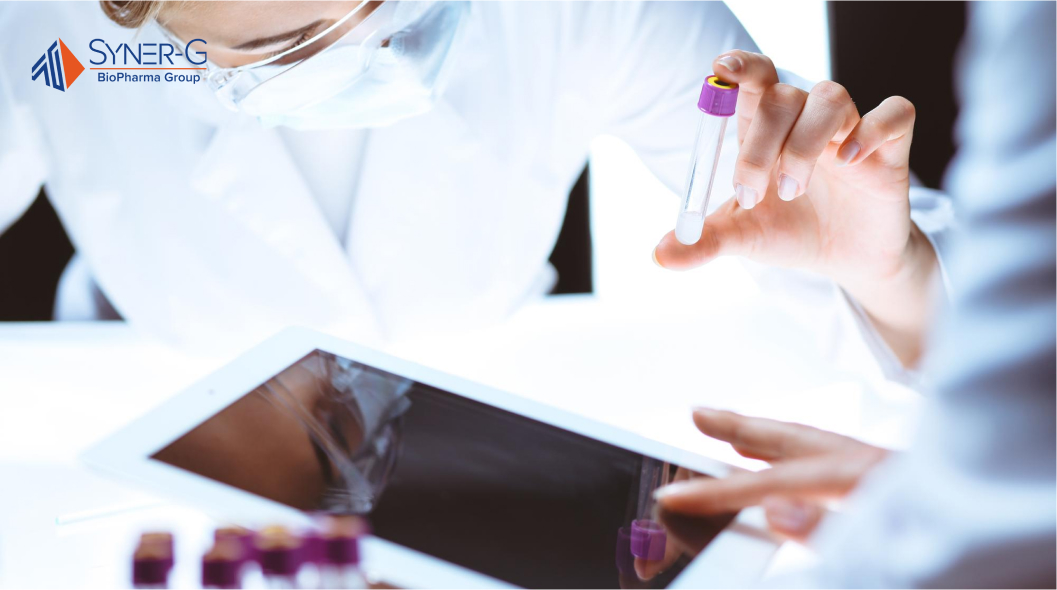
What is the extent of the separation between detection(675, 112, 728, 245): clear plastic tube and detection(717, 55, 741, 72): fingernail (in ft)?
0.11

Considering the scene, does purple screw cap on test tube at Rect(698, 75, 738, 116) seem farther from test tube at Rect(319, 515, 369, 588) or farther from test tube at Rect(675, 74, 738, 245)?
test tube at Rect(319, 515, 369, 588)

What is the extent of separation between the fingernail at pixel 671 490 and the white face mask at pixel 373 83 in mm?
431

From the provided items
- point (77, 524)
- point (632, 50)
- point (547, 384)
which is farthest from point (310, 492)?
point (632, 50)

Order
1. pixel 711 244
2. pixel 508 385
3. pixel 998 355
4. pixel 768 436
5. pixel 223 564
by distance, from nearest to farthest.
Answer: pixel 998 355 < pixel 223 564 < pixel 768 436 < pixel 711 244 < pixel 508 385

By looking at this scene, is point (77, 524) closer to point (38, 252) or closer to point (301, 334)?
point (301, 334)

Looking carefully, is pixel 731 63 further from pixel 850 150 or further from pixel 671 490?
pixel 671 490

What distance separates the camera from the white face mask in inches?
25.3

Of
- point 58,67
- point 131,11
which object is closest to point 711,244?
point 131,11

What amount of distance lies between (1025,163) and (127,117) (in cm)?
83

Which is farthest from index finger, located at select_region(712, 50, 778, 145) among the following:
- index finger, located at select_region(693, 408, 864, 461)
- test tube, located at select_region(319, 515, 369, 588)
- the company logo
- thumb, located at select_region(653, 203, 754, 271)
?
the company logo

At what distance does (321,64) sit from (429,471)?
36 centimetres

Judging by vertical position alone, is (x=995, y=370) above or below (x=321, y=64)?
below

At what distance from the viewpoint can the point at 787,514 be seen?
1.40 feet

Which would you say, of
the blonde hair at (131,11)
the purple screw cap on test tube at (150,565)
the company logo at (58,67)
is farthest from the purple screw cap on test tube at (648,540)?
the company logo at (58,67)
